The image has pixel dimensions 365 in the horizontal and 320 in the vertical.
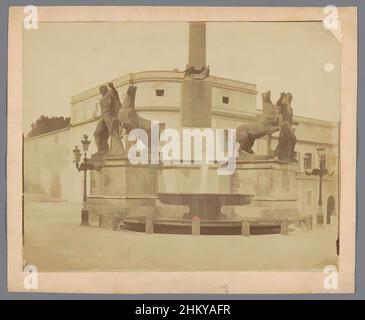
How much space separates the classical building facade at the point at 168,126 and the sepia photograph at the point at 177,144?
12 mm

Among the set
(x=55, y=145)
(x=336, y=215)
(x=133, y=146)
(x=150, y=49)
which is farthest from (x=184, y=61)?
(x=336, y=215)

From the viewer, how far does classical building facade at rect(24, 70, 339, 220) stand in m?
7.31

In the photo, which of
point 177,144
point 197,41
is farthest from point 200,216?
point 197,41

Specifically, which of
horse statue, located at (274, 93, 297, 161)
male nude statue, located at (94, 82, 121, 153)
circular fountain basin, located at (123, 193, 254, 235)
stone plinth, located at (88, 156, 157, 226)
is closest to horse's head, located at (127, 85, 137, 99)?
male nude statue, located at (94, 82, 121, 153)

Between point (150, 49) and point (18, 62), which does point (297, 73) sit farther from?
point (18, 62)

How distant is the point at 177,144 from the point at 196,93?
57 centimetres

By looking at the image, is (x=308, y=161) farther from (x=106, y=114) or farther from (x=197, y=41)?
(x=106, y=114)

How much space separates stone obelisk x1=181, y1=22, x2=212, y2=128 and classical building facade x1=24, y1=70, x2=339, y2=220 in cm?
4

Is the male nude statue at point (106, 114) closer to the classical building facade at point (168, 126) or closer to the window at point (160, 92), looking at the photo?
the classical building facade at point (168, 126)

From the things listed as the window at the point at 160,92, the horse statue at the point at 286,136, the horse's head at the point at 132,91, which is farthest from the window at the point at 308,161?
the horse's head at the point at 132,91

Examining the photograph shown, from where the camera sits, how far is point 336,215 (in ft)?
24.2

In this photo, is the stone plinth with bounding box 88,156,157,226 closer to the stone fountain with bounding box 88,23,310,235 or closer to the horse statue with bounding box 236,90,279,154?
the stone fountain with bounding box 88,23,310,235

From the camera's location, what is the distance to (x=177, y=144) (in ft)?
24.0

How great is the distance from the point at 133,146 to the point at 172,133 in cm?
43
